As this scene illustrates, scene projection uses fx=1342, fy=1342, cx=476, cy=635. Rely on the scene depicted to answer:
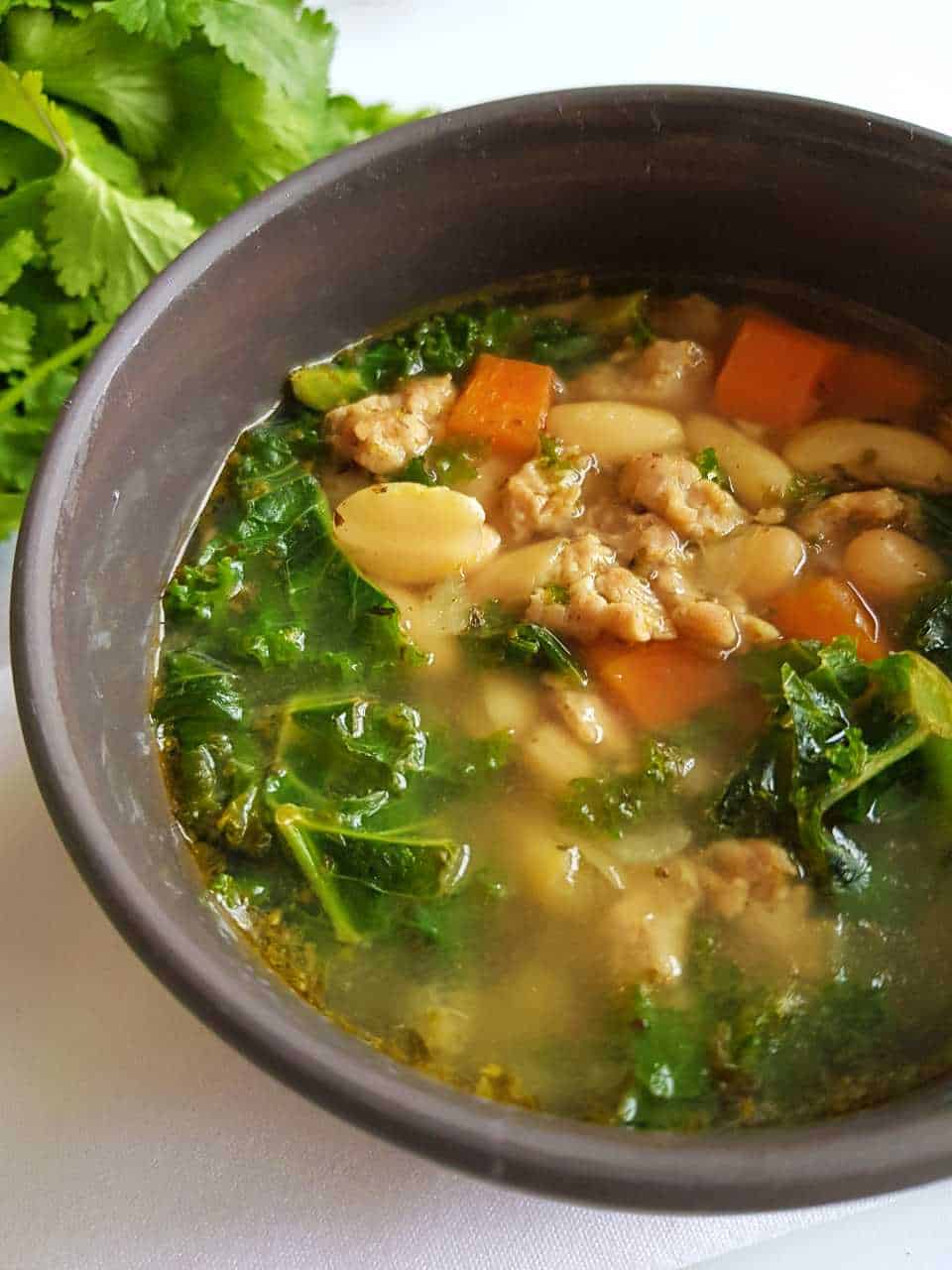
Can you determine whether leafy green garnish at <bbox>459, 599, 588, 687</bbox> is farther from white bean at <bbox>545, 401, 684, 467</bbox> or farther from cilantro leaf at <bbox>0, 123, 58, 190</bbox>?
cilantro leaf at <bbox>0, 123, 58, 190</bbox>

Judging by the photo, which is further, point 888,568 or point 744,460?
point 744,460

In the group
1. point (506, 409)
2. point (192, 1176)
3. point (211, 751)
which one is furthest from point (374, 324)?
point (192, 1176)

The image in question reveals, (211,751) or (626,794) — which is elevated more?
(626,794)

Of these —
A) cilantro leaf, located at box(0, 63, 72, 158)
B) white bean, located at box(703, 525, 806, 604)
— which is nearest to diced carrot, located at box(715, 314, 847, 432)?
white bean, located at box(703, 525, 806, 604)

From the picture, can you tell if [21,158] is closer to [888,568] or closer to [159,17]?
[159,17]

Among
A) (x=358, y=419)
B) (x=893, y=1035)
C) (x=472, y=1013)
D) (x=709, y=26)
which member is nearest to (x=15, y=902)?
(x=472, y=1013)

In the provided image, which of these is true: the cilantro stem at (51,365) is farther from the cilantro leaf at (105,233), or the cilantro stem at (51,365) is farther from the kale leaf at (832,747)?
the kale leaf at (832,747)
